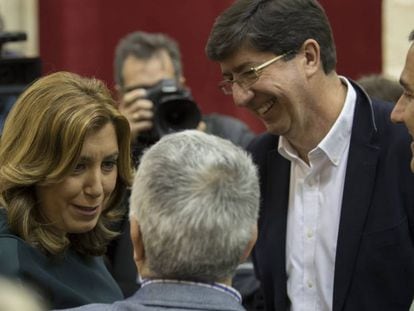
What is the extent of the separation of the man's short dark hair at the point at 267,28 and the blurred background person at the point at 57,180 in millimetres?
312

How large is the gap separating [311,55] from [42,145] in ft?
2.25

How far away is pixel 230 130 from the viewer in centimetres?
382

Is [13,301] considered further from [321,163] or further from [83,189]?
[321,163]

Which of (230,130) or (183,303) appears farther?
(230,130)

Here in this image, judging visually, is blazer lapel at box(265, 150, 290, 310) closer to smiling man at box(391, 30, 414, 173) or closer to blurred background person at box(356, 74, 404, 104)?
smiling man at box(391, 30, 414, 173)

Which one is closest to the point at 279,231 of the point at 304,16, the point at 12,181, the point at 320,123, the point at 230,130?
the point at 320,123

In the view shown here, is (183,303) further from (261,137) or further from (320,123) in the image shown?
(261,137)

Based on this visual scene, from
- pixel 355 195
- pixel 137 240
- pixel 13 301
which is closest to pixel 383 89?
pixel 355 195

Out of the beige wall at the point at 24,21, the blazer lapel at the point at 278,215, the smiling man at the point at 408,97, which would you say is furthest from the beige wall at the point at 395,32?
the smiling man at the point at 408,97

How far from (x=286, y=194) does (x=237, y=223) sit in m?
0.94

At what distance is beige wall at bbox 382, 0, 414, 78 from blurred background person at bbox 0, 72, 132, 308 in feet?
9.39

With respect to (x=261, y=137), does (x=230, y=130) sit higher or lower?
lower

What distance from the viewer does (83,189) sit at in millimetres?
2283

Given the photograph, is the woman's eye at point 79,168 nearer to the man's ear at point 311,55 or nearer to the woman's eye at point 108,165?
the woman's eye at point 108,165
